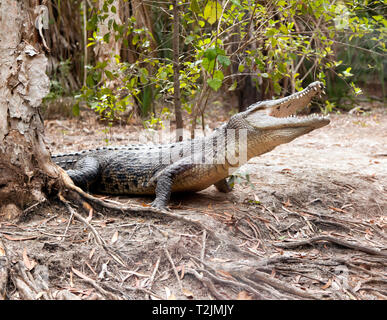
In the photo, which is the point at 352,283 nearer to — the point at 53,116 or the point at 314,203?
the point at 314,203

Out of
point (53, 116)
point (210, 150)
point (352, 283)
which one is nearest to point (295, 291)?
point (352, 283)

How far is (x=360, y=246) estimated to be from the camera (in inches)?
115

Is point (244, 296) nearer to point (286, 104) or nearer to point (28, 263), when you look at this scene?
point (28, 263)

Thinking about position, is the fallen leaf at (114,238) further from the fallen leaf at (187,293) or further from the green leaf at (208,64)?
the green leaf at (208,64)

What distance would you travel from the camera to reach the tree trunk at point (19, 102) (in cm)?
273

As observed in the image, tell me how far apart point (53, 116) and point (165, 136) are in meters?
2.67

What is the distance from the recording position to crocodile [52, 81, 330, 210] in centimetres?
356

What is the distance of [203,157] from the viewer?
3.70 m

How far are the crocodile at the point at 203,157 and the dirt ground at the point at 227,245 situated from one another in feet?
0.65

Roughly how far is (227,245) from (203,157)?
3.75 ft

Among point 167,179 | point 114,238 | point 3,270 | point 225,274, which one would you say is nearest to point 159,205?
point 167,179

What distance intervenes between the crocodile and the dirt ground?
197 mm

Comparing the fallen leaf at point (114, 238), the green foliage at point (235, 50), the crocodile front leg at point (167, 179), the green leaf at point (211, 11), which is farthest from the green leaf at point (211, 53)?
the crocodile front leg at point (167, 179)

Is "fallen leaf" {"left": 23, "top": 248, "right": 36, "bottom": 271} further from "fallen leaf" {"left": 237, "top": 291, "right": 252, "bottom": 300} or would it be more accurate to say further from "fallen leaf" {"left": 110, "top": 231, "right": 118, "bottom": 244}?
"fallen leaf" {"left": 237, "top": 291, "right": 252, "bottom": 300}
